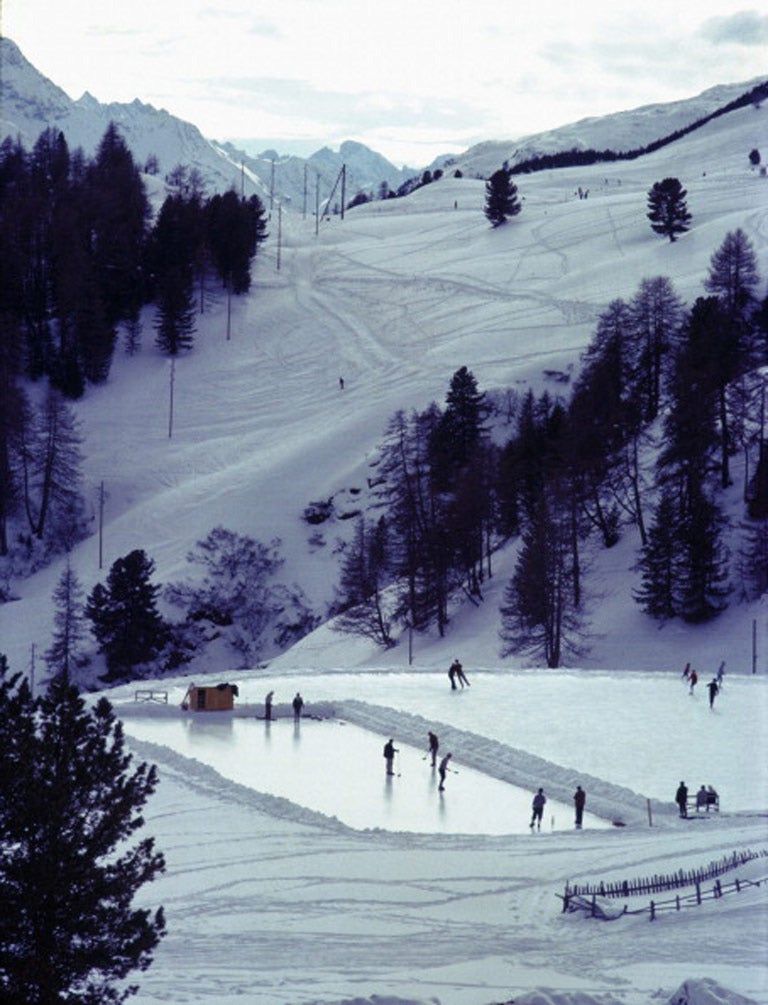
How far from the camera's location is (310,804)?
95.7 feet

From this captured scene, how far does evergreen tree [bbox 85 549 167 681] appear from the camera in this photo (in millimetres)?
64500

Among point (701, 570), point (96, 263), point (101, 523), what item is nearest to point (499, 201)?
point (96, 263)

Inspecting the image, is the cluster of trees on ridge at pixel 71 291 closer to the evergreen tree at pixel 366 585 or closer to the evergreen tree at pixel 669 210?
the evergreen tree at pixel 366 585

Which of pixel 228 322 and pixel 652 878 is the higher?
pixel 228 322

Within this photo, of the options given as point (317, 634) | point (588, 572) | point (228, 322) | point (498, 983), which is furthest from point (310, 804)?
point (228, 322)

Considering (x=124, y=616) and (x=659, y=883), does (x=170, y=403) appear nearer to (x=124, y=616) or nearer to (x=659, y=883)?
(x=124, y=616)

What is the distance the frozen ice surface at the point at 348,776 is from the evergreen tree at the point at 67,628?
27.2 meters

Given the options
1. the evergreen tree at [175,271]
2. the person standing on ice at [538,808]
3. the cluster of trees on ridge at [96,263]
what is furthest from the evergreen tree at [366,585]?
the person standing on ice at [538,808]

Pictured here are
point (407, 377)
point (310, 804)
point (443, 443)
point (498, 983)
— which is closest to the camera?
point (498, 983)

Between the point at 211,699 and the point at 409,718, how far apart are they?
5.79m

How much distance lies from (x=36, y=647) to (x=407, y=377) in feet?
109

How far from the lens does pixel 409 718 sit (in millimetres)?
36188

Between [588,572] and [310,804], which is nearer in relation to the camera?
[310,804]

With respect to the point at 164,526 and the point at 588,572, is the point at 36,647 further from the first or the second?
the point at 588,572
